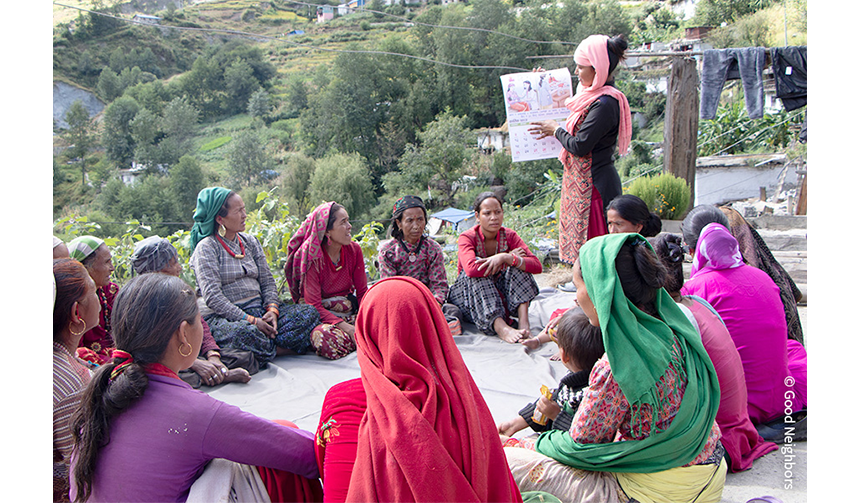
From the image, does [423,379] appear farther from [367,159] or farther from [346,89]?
[346,89]

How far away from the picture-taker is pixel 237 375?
9.54ft

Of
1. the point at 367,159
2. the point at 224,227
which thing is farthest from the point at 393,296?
the point at 367,159

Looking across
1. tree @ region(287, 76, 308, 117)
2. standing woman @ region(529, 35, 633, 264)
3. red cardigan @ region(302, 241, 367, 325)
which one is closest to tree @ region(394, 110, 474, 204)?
tree @ region(287, 76, 308, 117)

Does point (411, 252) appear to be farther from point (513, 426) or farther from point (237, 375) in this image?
point (513, 426)

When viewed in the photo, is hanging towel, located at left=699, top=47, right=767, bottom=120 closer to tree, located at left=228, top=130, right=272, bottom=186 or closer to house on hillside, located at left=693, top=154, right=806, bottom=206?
house on hillside, located at left=693, top=154, right=806, bottom=206

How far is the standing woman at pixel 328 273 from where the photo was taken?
3340mm

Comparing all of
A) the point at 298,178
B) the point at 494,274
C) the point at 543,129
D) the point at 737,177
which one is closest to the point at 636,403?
the point at 494,274

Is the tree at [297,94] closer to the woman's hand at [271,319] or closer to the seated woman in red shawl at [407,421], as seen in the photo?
the woman's hand at [271,319]

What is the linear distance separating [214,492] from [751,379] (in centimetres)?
203

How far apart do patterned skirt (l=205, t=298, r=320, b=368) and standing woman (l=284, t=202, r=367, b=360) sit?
82mm

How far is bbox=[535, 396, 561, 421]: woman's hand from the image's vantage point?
1871 millimetres

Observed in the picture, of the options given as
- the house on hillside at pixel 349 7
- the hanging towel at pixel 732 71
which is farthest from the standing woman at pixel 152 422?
the house on hillside at pixel 349 7

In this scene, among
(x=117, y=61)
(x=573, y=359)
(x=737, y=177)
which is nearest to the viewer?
(x=573, y=359)

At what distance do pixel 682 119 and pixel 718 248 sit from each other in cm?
560
